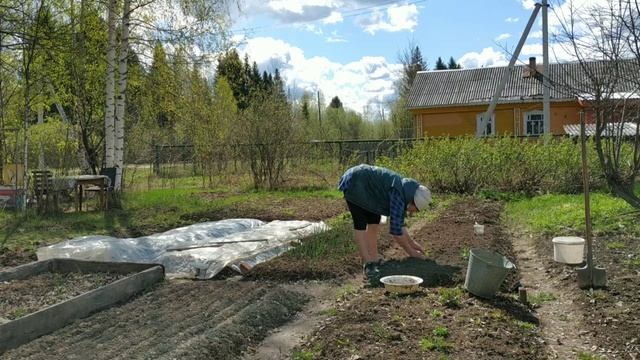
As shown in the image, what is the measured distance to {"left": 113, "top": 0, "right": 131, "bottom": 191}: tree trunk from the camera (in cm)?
1307

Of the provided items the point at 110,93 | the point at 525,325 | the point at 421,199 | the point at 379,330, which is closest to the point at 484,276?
the point at 525,325

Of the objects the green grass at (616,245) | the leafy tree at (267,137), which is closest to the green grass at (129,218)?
the leafy tree at (267,137)

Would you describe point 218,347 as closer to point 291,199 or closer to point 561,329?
point 561,329

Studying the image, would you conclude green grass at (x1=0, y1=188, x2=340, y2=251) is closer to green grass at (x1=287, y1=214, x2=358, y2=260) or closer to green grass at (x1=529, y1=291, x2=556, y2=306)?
green grass at (x1=287, y1=214, x2=358, y2=260)

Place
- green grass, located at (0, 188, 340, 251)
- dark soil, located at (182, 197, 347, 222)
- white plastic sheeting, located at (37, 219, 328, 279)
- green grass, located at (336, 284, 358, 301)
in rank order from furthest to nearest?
dark soil, located at (182, 197, 347, 222) < green grass, located at (0, 188, 340, 251) < white plastic sheeting, located at (37, 219, 328, 279) < green grass, located at (336, 284, 358, 301)

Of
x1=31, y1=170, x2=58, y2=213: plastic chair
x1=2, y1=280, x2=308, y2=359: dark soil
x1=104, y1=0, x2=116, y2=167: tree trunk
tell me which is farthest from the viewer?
x1=104, y1=0, x2=116, y2=167: tree trunk

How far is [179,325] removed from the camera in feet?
15.6

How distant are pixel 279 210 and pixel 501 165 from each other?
546cm

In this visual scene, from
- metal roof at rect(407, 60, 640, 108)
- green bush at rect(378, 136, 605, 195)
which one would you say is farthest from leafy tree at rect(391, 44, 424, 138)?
green bush at rect(378, 136, 605, 195)

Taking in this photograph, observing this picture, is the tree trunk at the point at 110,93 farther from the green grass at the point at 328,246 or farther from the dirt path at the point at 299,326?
the dirt path at the point at 299,326

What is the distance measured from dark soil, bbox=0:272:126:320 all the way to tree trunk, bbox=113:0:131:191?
7.46m

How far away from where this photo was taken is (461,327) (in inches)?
172

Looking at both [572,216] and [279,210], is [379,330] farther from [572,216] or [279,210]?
[279,210]

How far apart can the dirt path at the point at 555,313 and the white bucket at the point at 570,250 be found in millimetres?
260
